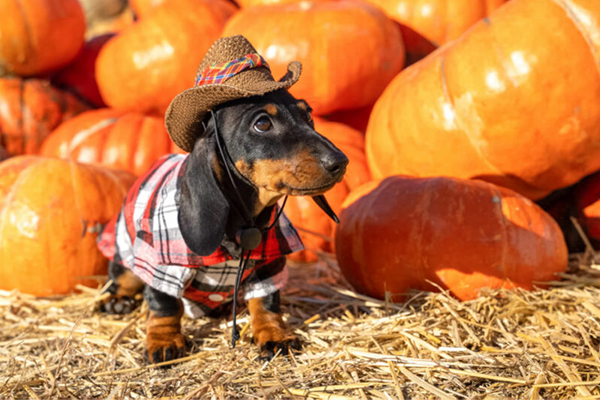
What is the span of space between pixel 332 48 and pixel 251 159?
219 cm

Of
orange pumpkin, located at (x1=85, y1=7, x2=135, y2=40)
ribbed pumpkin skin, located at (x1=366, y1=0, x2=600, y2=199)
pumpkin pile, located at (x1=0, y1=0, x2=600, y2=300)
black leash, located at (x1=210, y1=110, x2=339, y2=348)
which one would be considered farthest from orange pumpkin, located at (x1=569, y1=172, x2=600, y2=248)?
orange pumpkin, located at (x1=85, y1=7, x2=135, y2=40)

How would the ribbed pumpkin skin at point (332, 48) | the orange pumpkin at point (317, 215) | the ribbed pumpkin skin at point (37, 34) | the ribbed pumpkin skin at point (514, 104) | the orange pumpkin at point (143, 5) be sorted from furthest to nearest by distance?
the orange pumpkin at point (143, 5), the ribbed pumpkin skin at point (37, 34), the ribbed pumpkin skin at point (332, 48), the orange pumpkin at point (317, 215), the ribbed pumpkin skin at point (514, 104)

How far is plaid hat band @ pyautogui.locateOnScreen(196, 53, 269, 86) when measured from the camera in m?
2.24

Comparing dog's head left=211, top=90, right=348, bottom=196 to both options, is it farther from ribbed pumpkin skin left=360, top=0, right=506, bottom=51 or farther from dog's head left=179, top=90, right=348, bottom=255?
ribbed pumpkin skin left=360, top=0, right=506, bottom=51

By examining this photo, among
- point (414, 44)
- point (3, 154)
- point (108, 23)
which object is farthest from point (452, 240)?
point (108, 23)

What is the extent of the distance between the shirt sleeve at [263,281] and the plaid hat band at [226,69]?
34.9 inches

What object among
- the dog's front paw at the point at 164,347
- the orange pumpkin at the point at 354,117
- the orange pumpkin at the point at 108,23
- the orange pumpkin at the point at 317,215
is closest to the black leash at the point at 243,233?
the dog's front paw at the point at 164,347

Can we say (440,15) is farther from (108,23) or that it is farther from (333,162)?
(108,23)

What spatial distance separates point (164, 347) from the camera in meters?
2.46

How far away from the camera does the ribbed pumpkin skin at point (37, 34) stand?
4770 mm

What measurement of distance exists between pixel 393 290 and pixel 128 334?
1431 mm

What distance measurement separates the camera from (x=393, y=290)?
3000 mm

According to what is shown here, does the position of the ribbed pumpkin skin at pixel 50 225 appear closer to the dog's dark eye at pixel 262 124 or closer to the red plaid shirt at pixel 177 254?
the red plaid shirt at pixel 177 254

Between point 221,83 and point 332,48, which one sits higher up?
point 221,83
